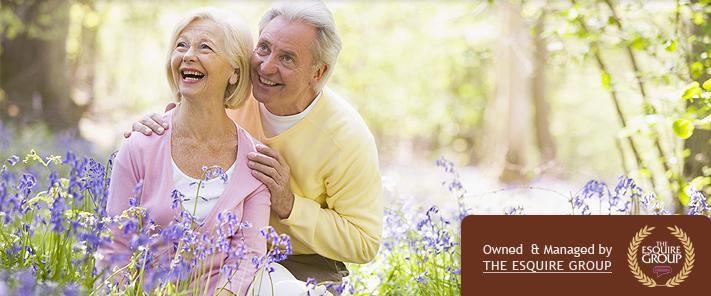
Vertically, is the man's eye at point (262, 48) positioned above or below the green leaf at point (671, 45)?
below

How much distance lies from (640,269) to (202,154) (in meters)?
1.53

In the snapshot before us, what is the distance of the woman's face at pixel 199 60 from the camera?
313cm

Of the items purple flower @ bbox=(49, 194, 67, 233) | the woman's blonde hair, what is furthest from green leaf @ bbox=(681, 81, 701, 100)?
purple flower @ bbox=(49, 194, 67, 233)

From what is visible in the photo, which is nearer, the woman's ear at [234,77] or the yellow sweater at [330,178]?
the woman's ear at [234,77]

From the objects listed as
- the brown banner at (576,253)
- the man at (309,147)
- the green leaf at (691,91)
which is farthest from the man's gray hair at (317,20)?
the green leaf at (691,91)

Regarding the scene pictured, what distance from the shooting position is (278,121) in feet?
11.5

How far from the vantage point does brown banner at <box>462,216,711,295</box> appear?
270 cm

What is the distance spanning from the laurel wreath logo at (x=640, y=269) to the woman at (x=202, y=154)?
121 centimetres

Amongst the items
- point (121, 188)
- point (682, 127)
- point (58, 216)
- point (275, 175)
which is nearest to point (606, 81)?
point (682, 127)

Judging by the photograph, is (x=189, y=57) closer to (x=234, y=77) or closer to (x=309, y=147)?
(x=234, y=77)

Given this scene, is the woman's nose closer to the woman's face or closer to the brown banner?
the woman's face

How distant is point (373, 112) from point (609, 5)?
52.5 ft

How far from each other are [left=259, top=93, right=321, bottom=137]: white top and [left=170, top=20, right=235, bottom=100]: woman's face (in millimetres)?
359

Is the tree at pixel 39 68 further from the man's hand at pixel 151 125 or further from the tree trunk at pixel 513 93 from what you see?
the man's hand at pixel 151 125
